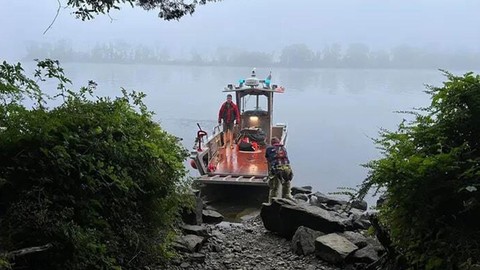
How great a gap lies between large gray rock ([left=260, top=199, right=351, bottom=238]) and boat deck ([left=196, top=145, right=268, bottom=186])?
365 cm

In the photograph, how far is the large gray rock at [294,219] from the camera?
593 cm

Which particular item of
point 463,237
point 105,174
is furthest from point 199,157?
point 463,237

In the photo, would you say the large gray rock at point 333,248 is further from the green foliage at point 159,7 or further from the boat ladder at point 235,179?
the boat ladder at point 235,179

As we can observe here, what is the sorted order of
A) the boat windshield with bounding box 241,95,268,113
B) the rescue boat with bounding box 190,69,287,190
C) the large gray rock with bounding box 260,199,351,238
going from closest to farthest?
the large gray rock with bounding box 260,199,351,238
the rescue boat with bounding box 190,69,287,190
the boat windshield with bounding box 241,95,268,113

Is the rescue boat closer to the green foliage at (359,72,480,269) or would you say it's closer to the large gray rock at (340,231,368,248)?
the large gray rock at (340,231,368,248)

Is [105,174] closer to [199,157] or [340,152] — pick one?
[199,157]

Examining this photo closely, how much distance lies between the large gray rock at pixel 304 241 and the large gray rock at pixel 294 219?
328 mm

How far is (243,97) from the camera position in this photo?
555 inches

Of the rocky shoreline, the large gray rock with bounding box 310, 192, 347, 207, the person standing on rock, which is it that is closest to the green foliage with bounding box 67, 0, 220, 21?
the rocky shoreline

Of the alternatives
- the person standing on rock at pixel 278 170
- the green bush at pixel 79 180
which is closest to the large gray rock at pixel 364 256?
the green bush at pixel 79 180

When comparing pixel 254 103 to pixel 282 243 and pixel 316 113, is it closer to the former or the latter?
pixel 282 243

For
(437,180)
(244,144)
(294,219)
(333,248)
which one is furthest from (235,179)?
(437,180)

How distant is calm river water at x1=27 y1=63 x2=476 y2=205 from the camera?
18016 mm

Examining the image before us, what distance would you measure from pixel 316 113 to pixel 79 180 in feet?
110
